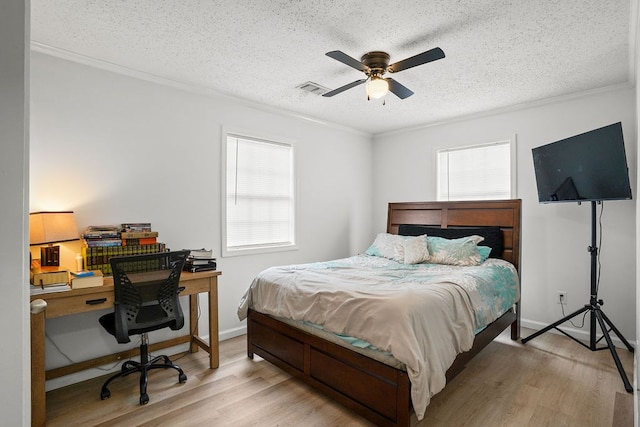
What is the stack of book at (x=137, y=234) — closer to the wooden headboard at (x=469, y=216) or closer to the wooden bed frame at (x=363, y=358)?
the wooden bed frame at (x=363, y=358)

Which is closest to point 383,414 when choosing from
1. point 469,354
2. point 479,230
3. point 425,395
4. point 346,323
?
point 425,395

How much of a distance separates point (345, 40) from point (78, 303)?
2554 millimetres

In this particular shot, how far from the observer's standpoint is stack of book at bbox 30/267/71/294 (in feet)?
6.90

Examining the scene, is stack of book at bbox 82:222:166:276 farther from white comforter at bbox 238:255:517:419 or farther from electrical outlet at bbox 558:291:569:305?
electrical outlet at bbox 558:291:569:305

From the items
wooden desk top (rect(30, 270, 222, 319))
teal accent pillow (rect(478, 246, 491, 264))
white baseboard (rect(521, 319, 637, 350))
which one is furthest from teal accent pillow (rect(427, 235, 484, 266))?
wooden desk top (rect(30, 270, 222, 319))

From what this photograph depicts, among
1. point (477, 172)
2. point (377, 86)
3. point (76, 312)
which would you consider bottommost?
point (76, 312)

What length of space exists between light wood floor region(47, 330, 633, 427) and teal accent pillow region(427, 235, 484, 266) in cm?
89

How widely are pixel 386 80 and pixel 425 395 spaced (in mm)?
2112

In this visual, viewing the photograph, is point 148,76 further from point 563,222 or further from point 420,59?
point 563,222

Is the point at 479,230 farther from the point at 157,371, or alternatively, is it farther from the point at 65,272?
the point at 65,272

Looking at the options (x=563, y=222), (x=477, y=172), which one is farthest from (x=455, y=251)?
(x=477, y=172)

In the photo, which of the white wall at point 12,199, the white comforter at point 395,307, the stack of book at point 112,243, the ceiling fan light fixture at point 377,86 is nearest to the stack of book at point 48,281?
the stack of book at point 112,243

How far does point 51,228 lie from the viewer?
2.30 m

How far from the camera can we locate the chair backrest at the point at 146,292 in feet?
7.41
